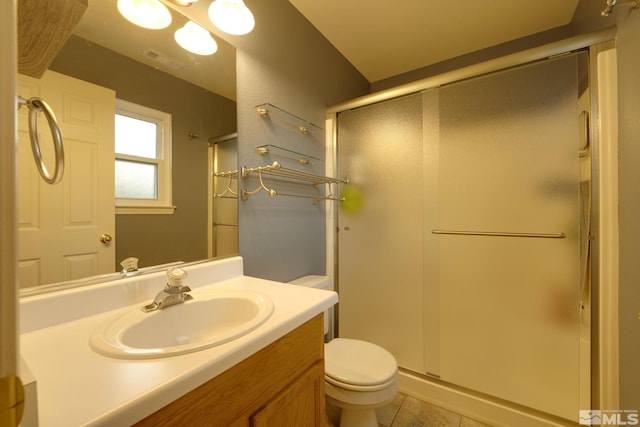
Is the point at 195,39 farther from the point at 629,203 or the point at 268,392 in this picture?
the point at 629,203

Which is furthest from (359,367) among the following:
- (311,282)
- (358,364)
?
(311,282)

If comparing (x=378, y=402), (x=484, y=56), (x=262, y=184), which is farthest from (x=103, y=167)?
(x=484, y=56)

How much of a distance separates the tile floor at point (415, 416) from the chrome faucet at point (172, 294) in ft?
3.76

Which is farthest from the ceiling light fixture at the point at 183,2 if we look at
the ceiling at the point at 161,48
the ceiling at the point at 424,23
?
the ceiling at the point at 424,23

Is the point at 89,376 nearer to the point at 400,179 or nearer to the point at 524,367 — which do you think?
the point at 400,179

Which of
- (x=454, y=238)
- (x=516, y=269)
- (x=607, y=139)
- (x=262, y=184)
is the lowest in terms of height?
(x=516, y=269)

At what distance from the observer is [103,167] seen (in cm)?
82

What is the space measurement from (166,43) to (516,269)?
192 centimetres

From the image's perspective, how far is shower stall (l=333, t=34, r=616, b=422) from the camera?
1239 mm

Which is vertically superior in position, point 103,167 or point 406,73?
point 406,73

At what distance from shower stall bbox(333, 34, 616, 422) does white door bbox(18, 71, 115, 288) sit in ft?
4.41

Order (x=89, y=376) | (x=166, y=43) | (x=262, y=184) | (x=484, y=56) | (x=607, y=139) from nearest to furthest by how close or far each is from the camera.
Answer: (x=89, y=376), (x=166, y=43), (x=607, y=139), (x=262, y=184), (x=484, y=56)

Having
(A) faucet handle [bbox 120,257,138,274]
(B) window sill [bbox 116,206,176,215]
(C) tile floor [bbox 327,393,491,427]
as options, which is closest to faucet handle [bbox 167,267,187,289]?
(A) faucet handle [bbox 120,257,138,274]

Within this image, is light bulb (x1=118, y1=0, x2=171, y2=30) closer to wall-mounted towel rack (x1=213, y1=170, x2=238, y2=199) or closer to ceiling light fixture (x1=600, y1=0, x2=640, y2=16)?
wall-mounted towel rack (x1=213, y1=170, x2=238, y2=199)
